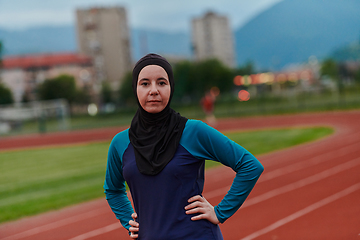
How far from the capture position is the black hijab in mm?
1895

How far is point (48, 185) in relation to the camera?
1036 cm

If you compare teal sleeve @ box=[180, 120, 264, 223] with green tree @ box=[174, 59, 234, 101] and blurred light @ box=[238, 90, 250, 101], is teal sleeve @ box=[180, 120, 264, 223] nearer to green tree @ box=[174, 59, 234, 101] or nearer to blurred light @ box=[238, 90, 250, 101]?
blurred light @ box=[238, 90, 250, 101]

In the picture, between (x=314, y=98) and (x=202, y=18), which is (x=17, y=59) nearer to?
(x=202, y=18)

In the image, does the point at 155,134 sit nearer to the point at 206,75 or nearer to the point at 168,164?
the point at 168,164

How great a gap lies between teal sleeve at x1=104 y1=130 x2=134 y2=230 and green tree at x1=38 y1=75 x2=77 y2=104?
208 feet

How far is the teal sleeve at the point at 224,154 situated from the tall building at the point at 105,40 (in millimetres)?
97195

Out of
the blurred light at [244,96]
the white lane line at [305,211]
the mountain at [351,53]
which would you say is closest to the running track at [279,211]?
the white lane line at [305,211]

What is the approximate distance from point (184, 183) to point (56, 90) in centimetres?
6540

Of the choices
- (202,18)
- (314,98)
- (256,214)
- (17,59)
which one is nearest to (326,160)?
(256,214)

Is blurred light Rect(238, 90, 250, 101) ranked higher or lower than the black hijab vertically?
lower

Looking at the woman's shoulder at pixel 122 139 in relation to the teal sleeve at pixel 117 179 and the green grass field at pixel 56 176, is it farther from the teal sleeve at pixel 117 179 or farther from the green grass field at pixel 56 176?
the green grass field at pixel 56 176

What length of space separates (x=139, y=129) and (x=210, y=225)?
1.89 ft

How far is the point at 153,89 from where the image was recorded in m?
1.96

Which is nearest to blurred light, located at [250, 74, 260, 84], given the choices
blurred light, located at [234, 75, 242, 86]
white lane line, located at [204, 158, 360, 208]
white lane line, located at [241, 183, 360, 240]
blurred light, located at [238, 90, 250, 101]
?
blurred light, located at [234, 75, 242, 86]
